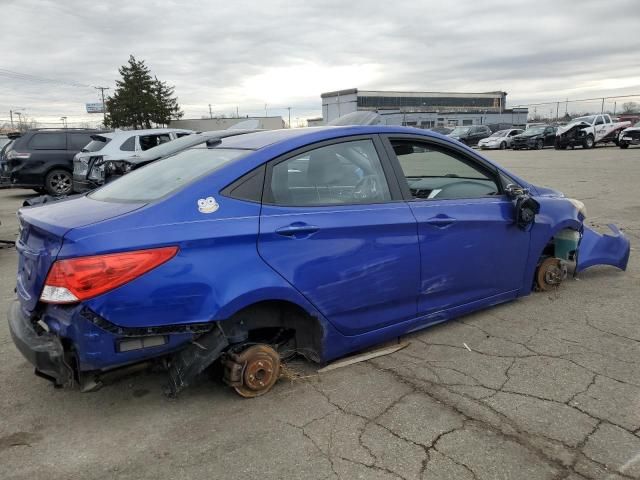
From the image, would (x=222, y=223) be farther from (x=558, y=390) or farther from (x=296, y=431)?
(x=558, y=390)

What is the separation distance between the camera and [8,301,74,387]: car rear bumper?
264 centimetres

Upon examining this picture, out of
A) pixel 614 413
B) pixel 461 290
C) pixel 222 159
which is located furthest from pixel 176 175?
pixel 614 413

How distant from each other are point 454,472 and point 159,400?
172cm

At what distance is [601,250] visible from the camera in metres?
5.12

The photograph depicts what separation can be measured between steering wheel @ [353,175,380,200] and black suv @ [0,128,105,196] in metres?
12.0

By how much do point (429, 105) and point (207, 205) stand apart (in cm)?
7492

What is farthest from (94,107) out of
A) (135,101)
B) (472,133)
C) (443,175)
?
(443,175)

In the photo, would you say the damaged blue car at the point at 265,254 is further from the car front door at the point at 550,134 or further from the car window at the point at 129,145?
the car front door at the point at 550,134

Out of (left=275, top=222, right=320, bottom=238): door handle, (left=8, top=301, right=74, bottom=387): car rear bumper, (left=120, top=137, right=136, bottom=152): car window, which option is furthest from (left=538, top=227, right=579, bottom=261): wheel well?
(left=120, top=137, right=136, bottom=152): car window

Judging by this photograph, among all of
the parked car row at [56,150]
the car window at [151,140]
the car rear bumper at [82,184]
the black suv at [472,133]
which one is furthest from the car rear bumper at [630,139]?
the car rear bumper at [82,184]

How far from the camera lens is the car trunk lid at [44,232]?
266 centimetres

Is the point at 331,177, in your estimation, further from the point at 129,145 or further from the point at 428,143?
the point at 129,145

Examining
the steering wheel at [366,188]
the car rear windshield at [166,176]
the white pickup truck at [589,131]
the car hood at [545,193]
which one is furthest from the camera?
the white pickup truck at [589,131]

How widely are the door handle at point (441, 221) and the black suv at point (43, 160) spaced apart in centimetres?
1221
